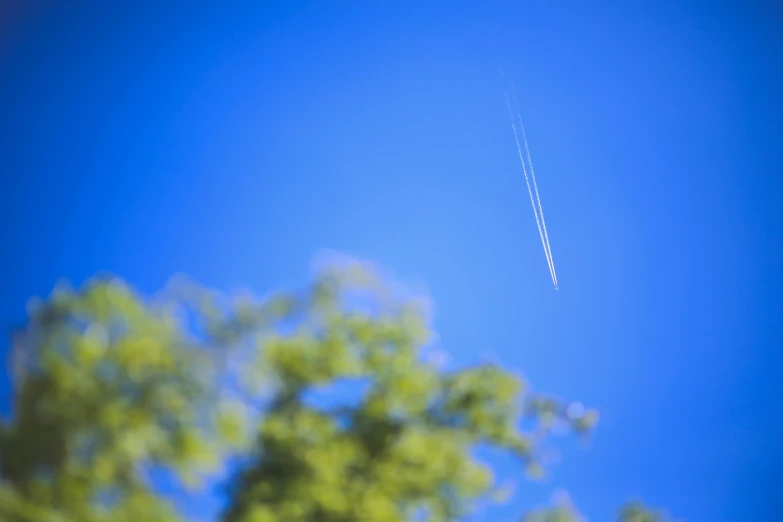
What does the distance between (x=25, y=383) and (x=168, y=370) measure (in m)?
1.10

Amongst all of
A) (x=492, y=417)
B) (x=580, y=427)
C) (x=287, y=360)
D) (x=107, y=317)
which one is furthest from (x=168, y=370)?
(x=580, y=427)

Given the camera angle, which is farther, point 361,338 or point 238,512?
point 361,338


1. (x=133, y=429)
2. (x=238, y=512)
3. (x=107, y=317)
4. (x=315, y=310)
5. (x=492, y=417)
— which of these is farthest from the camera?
(x=492, y=417)

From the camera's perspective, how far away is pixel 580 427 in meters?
4.36

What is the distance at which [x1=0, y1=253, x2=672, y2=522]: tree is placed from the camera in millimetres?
3221

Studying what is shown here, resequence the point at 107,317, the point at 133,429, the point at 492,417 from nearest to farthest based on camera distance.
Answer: the point at 133,429
the point at 107,317
the point at 492,417

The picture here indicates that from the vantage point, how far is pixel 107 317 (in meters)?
3.44

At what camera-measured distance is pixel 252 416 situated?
366 cm

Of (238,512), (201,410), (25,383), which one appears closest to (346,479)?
(238,512)

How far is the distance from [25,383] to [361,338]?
2.28 meters

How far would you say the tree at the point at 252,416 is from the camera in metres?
3.22

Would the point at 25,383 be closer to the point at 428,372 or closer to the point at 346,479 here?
the point at 346,479

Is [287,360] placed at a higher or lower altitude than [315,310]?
lower

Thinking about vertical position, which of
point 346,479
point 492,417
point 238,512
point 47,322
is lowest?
point 238,512
